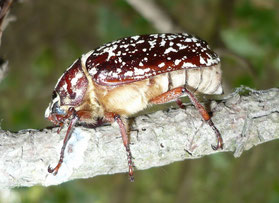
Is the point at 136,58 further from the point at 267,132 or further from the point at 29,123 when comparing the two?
the point at 29,123

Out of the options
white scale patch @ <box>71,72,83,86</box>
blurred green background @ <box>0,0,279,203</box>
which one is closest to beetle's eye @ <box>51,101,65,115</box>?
white scale patch @ <box>71,72,83,86</box>

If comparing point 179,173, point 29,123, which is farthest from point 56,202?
point 179,173

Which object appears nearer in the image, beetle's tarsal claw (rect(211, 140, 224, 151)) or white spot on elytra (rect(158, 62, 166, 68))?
beetle's tarsal claw (rect(211, 140, 224, 151))

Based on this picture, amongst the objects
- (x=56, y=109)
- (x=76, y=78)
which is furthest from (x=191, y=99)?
(x=56, y=109)

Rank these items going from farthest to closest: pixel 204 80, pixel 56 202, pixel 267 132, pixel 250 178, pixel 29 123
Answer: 1. pixel 250 178
2. pixel 29 123
3. pixel 56 202
4. pixel 204 80
5. pixel 267 132

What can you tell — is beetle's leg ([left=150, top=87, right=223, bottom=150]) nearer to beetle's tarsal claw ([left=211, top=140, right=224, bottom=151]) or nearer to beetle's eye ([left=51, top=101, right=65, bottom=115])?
beetle's tarsal claw ([left=211, top=140, right=224, bottom=151])

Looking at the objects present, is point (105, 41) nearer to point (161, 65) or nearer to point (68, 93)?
point (68, 93)

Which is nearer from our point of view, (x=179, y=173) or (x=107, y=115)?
(x=107, y=115)
